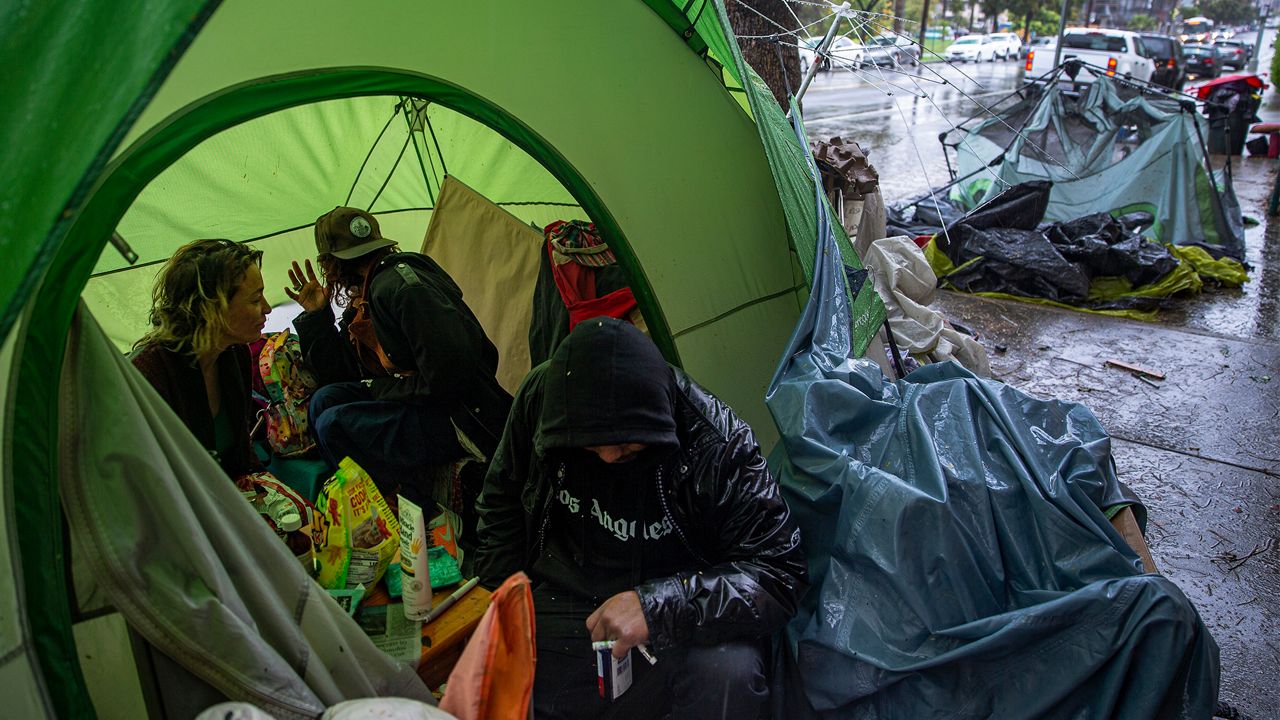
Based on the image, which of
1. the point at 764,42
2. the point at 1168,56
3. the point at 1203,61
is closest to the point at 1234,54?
the point at 1203,61

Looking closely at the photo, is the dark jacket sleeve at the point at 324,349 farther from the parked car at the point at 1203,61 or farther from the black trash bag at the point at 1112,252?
the parked car at the point at 1203,61

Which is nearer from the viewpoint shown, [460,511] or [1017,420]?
[1017,420]

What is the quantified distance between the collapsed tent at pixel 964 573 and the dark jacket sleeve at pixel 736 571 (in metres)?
0.21

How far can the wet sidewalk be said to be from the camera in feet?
9.52

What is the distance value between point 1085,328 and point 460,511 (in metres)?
4.58

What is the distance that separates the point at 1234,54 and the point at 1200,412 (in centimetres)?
2495

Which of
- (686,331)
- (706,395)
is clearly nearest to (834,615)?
(706,395)

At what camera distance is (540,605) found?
7.12 feet

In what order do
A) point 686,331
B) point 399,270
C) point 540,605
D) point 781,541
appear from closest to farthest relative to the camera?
point 781,541
point 540,605
point 399,270
point 686,331

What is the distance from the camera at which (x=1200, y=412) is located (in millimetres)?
4355

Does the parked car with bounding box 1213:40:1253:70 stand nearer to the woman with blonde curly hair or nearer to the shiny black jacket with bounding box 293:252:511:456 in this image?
the shiny black jacket with bounding box 293:252:511:456

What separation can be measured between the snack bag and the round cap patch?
0.97m

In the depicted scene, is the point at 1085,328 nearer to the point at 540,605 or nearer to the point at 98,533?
the point at 540,605

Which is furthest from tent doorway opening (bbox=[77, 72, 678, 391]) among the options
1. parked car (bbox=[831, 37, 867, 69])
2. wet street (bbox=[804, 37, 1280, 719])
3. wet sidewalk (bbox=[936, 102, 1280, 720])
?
wet sidewalk (bbox=[936, 102, 1280, 720])
